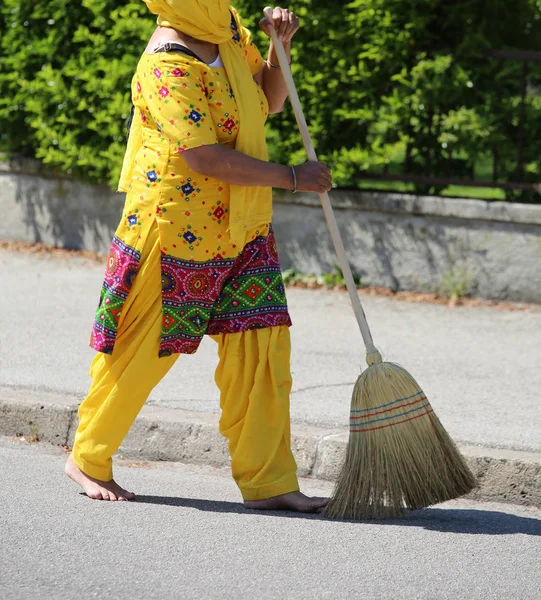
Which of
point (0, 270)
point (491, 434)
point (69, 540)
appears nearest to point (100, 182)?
point (0, 270)

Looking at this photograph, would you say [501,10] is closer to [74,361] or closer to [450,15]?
[450,15]

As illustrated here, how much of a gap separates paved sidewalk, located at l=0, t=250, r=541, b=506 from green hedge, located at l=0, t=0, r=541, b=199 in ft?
3.04

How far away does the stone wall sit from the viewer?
23.0 feet

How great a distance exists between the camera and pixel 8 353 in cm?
579

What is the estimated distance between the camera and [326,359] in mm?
5902

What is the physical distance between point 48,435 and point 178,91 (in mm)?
1883

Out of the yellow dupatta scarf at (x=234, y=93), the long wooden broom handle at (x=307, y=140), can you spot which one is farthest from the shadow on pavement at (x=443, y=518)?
the yellow dupatta scarf at (x=234, y=93)

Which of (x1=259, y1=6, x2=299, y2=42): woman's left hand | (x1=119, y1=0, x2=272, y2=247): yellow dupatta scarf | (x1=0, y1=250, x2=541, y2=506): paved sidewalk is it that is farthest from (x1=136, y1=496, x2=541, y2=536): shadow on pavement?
(x1=259, y1=6, x2=299, y2=42): woman's left hand

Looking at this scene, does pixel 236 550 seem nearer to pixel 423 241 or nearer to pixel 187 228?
pixel 187 228

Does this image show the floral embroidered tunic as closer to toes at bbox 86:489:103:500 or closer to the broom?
the broom

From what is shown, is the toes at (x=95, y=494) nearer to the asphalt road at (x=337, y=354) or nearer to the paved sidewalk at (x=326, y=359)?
the paved sidewalk at (x=326, y=359)

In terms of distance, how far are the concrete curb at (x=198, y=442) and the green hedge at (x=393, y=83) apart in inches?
112

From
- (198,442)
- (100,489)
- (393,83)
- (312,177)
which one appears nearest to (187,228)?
(312,177)

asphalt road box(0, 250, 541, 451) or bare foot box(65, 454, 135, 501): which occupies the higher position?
asphalt road box(0, 250, 541, 451)
